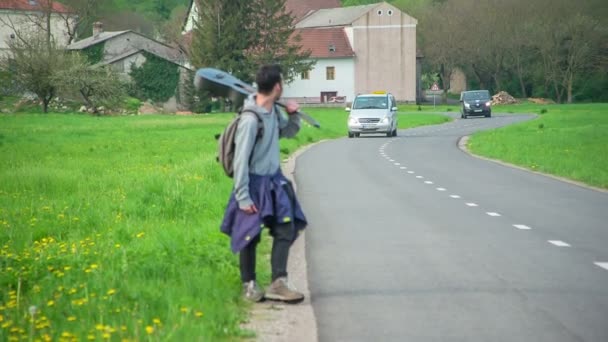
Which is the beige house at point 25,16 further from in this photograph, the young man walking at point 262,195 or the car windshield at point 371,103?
the young man walking at point 262,195

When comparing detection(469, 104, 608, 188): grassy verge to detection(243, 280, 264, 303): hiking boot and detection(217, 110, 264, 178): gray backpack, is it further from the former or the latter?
detection(217, 110, 264, 178): gray backpack

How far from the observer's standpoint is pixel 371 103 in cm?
4488

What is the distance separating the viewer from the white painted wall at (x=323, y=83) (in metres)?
106

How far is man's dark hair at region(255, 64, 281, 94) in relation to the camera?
25.8 ft

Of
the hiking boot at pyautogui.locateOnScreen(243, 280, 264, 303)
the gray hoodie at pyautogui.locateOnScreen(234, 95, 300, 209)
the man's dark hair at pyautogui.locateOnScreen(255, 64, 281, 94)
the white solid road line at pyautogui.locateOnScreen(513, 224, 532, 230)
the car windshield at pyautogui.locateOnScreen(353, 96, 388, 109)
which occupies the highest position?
the man's dark hair at pyautogui.locateOnScreen(255, 64, 281, 94)

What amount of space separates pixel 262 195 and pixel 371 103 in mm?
37326

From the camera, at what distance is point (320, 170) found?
24078 millimetres

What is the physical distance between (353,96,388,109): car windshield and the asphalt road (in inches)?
935

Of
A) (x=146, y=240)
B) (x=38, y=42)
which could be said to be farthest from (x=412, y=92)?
(x=146, y=240)

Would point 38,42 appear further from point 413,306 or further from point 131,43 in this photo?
point 413,306

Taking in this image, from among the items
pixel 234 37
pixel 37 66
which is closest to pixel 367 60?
pixel 234 37

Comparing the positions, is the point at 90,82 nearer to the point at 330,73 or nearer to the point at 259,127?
the point at 330,73

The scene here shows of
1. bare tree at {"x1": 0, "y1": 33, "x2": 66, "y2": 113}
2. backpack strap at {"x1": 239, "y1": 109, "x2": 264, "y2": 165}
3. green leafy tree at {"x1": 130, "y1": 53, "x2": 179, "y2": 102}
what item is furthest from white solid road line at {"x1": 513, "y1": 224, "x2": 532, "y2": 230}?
green leafy tree at {"x1": 130, "y1": 53, "x2": 179, "y2": 102}

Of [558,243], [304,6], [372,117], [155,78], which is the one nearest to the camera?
[558,243]
